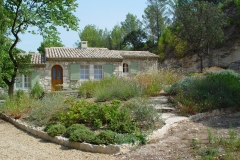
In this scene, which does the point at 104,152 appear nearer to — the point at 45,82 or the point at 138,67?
the point at 45,82

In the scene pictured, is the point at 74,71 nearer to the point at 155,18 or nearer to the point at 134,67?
the point at 134,67

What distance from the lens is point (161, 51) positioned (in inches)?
1110

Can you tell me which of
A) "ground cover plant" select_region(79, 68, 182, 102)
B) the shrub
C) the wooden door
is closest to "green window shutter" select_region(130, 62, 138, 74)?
the wooden door

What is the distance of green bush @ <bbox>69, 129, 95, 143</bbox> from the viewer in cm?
493

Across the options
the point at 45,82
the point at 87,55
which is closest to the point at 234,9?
the point at 87,55

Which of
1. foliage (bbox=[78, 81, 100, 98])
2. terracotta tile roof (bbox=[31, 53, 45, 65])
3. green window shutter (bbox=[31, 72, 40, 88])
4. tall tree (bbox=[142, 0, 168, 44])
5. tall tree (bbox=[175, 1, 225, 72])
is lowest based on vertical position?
foliage (bbox=[78, 81, 100, 98])

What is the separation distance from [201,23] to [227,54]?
3.33 meters

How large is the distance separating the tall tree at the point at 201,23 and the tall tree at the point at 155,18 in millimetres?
13126

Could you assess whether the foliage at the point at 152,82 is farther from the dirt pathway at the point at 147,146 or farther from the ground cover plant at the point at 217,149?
the ground cover plant at the point at 217,149

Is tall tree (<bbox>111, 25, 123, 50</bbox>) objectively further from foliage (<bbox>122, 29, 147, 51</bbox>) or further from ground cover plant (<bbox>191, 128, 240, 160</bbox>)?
A: ground cover plant (<bbox>191, 128, 240, 160</bbox>)

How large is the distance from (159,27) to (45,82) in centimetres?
2169

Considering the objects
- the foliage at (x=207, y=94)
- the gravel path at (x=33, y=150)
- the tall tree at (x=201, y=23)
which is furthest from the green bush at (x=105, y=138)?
the tall tree at (x=201, y=23)

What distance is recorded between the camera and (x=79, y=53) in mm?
19047

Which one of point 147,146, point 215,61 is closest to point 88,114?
point 147,146
